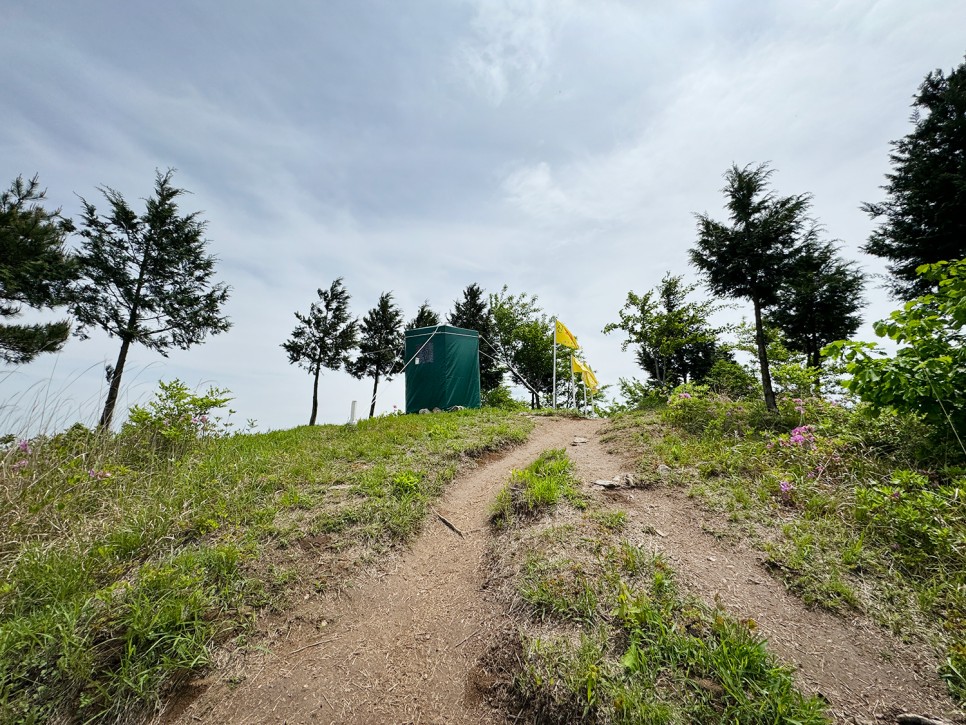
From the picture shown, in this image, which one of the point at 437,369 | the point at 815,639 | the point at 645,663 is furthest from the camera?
the point at 437,369

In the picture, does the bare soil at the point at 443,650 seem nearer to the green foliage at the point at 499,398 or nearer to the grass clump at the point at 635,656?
the grass clump at the point at 635,656

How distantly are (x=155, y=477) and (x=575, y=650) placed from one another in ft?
18.2

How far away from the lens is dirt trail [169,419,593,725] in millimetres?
2344

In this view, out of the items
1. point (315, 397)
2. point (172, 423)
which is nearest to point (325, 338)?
point (315, 397)

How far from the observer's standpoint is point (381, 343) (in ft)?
82.1

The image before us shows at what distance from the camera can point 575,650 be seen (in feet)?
7.80

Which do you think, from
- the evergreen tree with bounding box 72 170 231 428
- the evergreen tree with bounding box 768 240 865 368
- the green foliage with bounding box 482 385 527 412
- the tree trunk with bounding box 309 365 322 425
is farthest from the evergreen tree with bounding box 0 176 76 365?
the evergreen tree with bounding box 768 240 865 368

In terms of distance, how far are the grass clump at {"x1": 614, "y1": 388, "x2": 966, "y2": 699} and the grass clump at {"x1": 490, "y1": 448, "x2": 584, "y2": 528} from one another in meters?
1.49

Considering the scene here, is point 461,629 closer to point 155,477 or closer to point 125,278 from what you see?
point 155,477

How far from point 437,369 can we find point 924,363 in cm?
1136

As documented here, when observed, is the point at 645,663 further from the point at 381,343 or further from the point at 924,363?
the point at 381,343

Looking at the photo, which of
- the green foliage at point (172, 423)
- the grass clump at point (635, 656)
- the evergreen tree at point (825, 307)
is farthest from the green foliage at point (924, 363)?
the evergreen tree at point (825, 307)

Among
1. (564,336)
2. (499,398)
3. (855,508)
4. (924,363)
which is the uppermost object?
(564,336)

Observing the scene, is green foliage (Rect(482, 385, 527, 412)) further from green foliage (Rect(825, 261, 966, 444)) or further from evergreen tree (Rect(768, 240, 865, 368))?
green foliage (Rect(825, 261, 966, 444))
